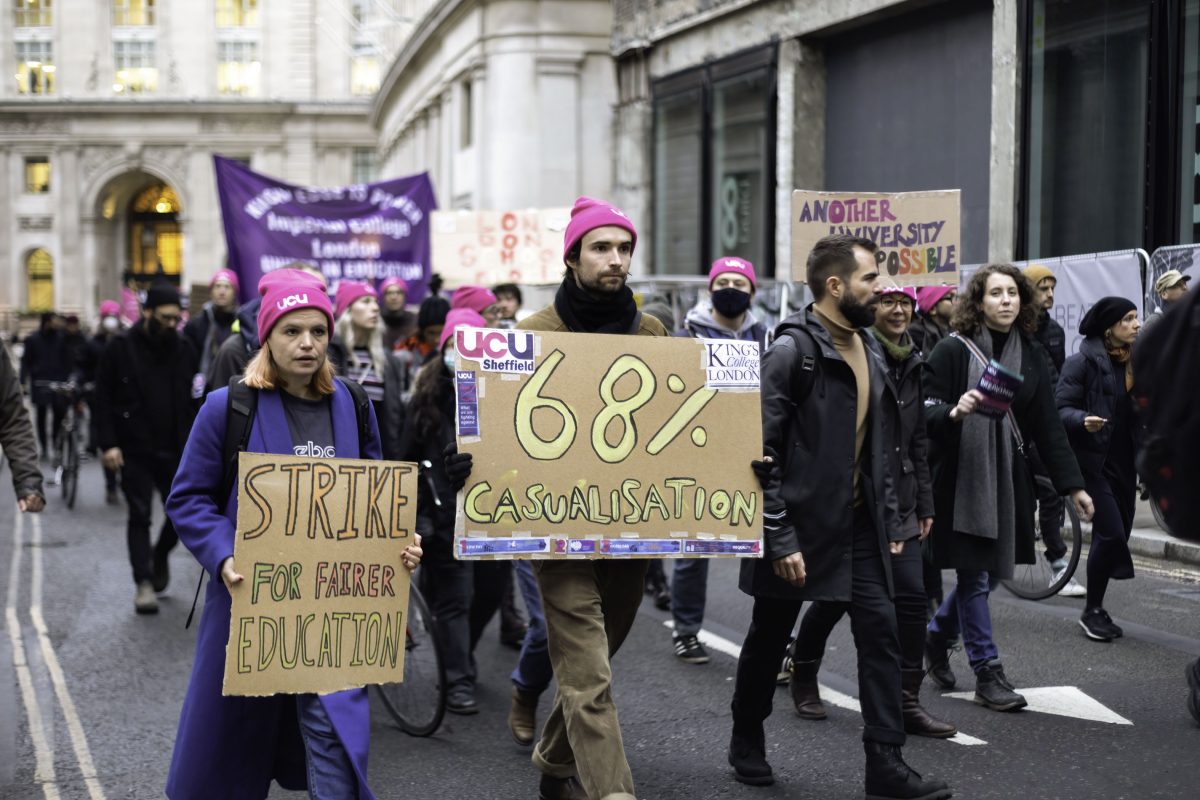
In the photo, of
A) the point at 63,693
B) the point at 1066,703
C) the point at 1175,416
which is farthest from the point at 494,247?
the point at 1175,416

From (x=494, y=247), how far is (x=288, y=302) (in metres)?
10.9

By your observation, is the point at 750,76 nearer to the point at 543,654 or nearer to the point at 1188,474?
the point at 543,654

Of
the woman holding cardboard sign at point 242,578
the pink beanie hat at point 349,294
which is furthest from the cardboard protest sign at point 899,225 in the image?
the woman holding cardboard sign at point 242,578

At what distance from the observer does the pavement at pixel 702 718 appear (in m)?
5.52

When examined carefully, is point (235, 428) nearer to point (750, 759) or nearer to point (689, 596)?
point (750, 759)

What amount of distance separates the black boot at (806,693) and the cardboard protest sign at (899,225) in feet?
11.1

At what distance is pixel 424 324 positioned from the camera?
7.74 meters

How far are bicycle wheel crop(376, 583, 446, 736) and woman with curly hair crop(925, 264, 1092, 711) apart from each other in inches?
90.3

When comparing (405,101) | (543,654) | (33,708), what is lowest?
(33,708)

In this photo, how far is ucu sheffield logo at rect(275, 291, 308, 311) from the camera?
4.39 m

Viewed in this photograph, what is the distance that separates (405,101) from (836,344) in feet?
111

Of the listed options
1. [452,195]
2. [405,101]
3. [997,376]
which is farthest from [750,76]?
[405,101]

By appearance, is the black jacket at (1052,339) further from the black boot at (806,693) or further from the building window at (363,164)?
the building window at (363,164)

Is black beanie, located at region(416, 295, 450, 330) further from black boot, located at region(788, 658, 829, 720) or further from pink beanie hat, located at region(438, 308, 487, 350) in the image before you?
black boot, located at region(788, 658, 829, 720)
